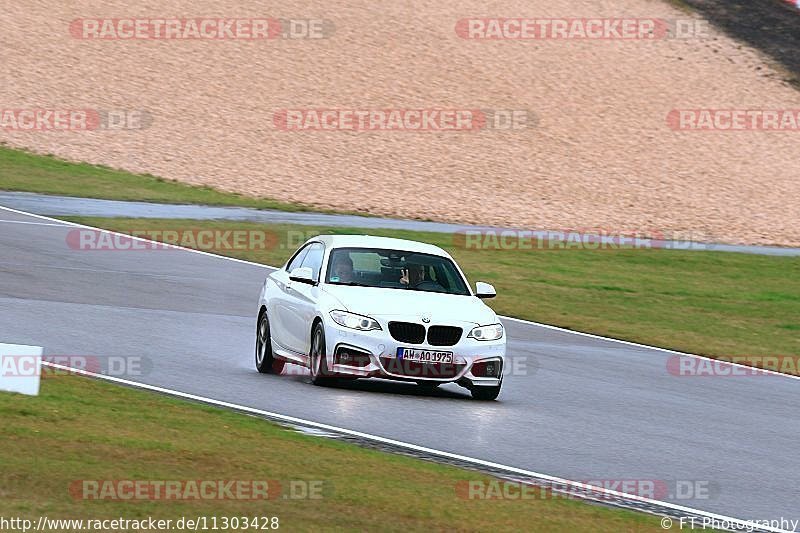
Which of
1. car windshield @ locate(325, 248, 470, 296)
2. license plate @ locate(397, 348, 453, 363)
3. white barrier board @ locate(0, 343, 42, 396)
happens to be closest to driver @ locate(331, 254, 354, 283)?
car windshield @ locate(325, 248, 470, 296)

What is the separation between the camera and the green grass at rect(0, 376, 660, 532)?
8.52 m

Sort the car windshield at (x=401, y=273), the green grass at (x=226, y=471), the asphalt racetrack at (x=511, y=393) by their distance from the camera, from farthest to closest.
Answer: the car windshield at (x=401, y=273), the asphalt racetrack at (x=511, y=393), the green grass at (x=226, y=471)

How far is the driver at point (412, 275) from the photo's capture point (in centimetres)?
1526

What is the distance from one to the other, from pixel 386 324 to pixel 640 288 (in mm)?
13070

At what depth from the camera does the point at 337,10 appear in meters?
48.3

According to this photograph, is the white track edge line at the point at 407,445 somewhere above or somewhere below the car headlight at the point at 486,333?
below

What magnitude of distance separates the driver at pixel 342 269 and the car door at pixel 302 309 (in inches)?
7.6

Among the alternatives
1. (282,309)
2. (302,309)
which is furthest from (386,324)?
(282,309)

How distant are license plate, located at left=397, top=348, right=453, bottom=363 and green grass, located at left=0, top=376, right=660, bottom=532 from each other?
2506 millimetres

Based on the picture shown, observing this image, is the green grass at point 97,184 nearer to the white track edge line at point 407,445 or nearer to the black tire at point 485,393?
the black tire at point 485,393

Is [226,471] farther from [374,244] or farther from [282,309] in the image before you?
[374,244]

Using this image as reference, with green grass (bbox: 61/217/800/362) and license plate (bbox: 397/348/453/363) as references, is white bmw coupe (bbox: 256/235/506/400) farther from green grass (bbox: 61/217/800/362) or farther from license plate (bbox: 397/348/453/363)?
green grass (bbox: 61/217/800/362)

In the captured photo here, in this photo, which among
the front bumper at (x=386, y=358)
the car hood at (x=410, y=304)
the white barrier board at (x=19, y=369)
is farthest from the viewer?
the car hood at (x=410, y=304)

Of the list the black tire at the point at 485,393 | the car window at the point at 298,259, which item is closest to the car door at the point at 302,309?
the car window at the point at 298,259
